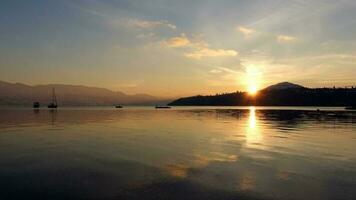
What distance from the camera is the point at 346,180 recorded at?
57.8 ft

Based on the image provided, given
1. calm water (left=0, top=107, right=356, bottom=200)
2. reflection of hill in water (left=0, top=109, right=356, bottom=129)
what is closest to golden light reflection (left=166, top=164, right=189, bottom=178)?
calm water (left=0, top=107, right=356, bottom=200)

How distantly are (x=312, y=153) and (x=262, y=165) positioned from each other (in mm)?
7776

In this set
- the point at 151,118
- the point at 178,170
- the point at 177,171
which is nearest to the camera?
the point at 177,171

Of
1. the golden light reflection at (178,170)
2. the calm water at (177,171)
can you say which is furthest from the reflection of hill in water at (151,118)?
the golden light reflection at (178,170)

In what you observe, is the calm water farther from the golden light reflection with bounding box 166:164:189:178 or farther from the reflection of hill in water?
the reflection of hill in water

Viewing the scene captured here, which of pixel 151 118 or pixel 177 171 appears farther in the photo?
pixel 151 118

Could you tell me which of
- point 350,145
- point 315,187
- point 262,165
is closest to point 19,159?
point 262,165

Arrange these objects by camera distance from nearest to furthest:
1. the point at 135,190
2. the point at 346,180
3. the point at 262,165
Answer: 1. the point at 135,190
2. the point at 346,180
3. the point at 262,165

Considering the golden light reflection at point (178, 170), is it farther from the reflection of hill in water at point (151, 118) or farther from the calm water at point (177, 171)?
the reflection of hill in water at point (151, 118)

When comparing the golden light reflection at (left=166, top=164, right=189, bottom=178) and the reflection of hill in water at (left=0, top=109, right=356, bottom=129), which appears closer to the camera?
the golden light reflection at (left=166, top=164, right=189, bottom=178)

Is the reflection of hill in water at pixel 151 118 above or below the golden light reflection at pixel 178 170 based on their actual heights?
above

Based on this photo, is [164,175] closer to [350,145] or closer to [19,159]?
[19,159]

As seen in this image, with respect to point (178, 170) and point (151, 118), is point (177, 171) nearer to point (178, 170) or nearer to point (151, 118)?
point (178, 170)

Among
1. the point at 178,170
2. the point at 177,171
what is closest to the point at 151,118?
the point at 178,170
